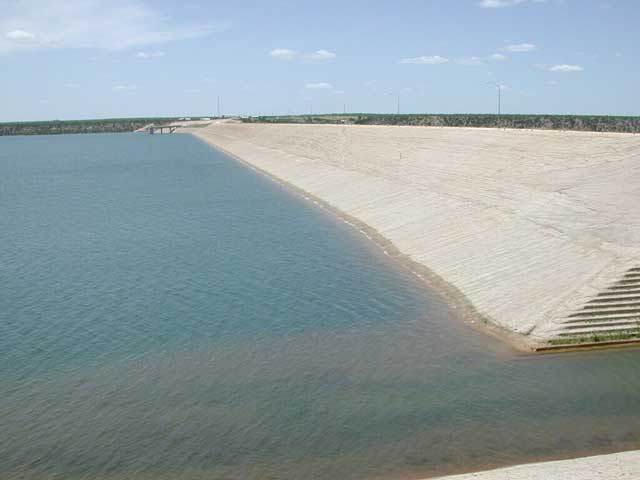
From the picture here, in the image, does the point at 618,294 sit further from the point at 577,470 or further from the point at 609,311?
the point at 577,470

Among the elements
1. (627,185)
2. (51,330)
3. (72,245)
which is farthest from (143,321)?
(627,185)

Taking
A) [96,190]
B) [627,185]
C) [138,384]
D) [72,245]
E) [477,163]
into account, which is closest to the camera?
[138,384]

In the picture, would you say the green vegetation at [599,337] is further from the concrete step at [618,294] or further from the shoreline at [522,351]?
the concrete step at [618,294]

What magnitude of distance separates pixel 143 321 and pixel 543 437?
12598mm

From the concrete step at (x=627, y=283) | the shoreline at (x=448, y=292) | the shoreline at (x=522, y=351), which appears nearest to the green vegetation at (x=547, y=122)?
the shoreline at (x=448, y=292)

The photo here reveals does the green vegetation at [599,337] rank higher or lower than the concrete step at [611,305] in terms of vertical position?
lower

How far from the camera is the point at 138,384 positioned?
1667 cm

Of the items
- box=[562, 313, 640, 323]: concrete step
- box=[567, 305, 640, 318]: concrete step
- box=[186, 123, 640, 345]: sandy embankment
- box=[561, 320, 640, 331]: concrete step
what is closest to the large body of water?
box=[561, 320, 640, 331]: concrete step

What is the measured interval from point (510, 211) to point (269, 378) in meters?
16.3

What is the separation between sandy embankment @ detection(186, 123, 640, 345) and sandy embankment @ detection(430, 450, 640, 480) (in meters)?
6.02

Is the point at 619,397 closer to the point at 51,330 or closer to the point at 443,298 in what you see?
the point at 443,298

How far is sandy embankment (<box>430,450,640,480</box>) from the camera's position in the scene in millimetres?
11508

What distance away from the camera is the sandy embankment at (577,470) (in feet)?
37.8

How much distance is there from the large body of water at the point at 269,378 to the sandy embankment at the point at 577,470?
53 cm
